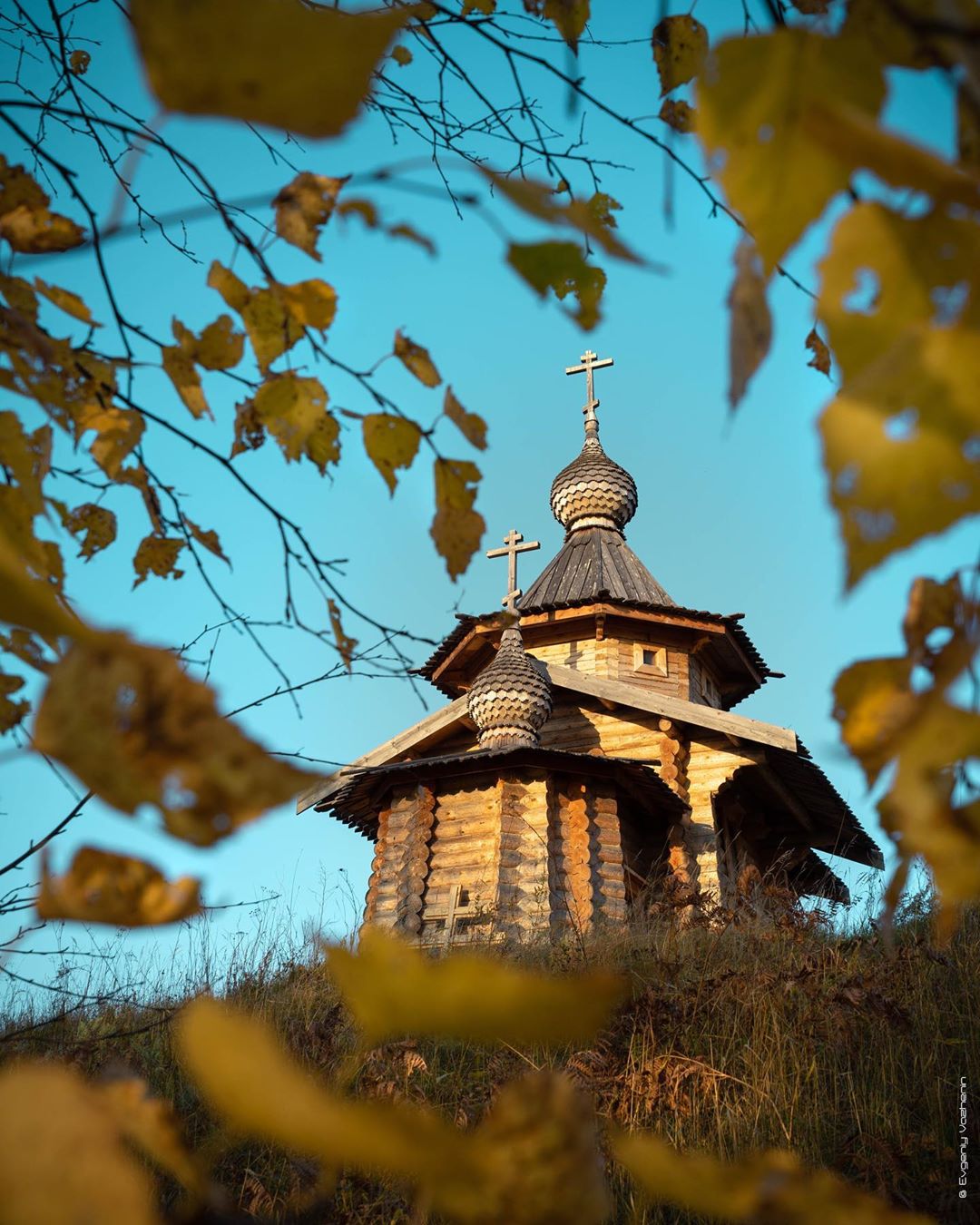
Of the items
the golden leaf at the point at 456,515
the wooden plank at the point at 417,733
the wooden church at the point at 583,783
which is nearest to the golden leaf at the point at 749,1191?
the golden leaf at the point at 456,515

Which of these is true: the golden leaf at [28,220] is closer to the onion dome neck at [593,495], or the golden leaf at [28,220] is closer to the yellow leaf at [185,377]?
the yellow leaf at [185,377]

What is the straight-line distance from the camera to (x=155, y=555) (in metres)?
1.75

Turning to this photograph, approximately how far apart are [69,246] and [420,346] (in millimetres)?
455

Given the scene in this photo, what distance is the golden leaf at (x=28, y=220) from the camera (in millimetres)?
1115

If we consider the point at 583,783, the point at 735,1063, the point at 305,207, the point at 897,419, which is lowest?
the point at 897,419

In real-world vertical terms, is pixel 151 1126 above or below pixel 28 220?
below

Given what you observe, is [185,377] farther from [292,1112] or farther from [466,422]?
[292,1112]

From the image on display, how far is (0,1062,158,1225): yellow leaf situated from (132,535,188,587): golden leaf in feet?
4.64

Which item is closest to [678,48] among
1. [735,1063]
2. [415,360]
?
[415,360]

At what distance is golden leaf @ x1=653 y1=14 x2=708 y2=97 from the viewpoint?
5.43 ft

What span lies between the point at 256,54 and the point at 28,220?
2.62ft

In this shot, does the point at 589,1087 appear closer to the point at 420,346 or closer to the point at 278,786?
the point at 420,346

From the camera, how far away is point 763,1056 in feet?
14.4

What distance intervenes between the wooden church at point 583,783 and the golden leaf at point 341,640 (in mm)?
7376
